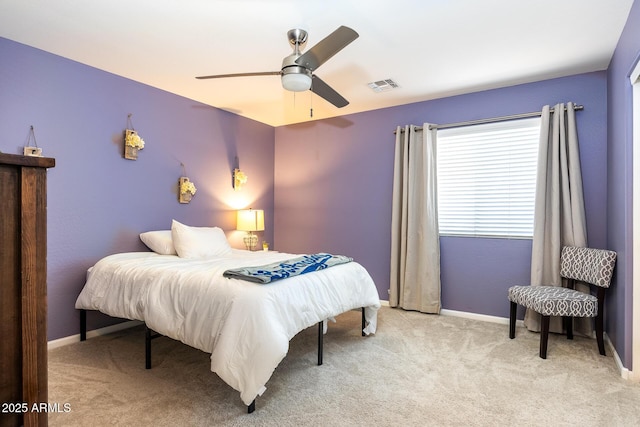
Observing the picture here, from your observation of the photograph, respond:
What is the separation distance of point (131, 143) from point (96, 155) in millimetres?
336

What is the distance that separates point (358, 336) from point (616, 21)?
3.15 metres

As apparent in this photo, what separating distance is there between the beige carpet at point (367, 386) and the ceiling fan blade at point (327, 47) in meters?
2.14

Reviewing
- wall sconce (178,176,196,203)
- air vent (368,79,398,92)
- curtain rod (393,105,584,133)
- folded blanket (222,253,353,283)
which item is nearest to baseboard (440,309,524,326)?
folded blanket (222,253,353,283)

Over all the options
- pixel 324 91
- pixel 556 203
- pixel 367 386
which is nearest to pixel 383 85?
pixel 324 91

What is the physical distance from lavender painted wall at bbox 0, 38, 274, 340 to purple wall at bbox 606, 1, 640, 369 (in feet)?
13.2

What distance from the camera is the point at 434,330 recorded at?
347 centimetres

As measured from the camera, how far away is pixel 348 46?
2.84 metres

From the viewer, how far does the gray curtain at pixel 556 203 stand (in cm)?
326

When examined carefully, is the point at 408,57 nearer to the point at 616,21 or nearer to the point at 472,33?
the point at 472,33

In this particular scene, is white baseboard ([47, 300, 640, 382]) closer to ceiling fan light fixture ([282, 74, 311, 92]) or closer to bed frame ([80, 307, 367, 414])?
bed frame ([80, 307, 367, 414])

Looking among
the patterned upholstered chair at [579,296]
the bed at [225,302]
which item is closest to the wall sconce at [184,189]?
the bed at [225,302]

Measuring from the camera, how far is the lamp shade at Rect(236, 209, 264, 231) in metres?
4.57

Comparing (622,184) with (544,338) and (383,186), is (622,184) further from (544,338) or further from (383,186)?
(383,186)

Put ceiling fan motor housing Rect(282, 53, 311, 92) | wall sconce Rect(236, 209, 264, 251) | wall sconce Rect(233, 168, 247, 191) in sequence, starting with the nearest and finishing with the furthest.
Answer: ceiling fan motor housing Rect(282, 53, 311, 92) < wall sconce Rect(236, 209, 264, 251) < wall sconce Rect(233, 168, 247, 191)
